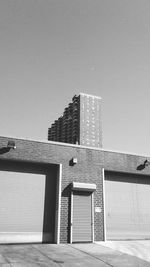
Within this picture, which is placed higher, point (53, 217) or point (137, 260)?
point (53, 217)

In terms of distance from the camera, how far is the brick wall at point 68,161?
12.0 m

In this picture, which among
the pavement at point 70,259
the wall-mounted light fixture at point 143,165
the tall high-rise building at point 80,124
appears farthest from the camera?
the tall high-rise building at point 80,124

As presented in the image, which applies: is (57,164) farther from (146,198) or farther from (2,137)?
(146,198)

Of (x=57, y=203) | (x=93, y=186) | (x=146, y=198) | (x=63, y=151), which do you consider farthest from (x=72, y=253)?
(x=146, y=198)

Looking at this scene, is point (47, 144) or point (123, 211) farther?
point (123, 211)

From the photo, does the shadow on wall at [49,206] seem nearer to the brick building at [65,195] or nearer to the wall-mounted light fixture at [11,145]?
the brick building at [65,195]

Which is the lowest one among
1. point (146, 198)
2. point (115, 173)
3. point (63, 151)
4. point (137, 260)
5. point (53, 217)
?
point (137, 260)

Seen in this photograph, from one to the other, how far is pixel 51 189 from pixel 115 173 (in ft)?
13.4

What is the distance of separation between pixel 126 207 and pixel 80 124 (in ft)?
372

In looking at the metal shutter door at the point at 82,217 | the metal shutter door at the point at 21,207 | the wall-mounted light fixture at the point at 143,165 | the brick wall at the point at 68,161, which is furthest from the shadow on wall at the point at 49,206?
the wall-mounted light fixture at the point at 143,165

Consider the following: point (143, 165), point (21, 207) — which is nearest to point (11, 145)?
point (21, 207)

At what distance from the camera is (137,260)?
8133 mm

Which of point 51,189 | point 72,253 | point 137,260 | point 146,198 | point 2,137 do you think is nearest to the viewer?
point 137,260

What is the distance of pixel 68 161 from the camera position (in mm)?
13062
